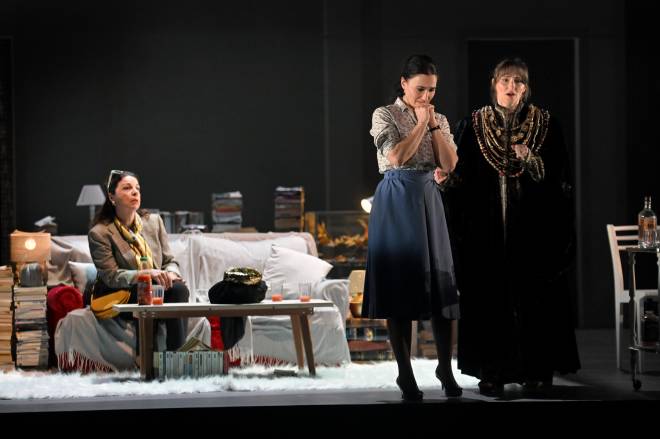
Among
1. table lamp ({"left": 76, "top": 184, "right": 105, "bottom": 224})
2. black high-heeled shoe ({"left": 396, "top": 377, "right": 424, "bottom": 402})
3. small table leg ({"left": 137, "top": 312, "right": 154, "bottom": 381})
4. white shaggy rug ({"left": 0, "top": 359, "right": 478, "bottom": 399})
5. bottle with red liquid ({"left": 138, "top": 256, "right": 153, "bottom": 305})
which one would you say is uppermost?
table lamp ({"left": 76, "top": 184, "right": 105, "bottom": 224})

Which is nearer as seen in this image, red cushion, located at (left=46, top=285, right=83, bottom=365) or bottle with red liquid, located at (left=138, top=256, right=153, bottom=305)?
bottle with red liquid, located at (left=138, top=256, right=153, bottom=305)

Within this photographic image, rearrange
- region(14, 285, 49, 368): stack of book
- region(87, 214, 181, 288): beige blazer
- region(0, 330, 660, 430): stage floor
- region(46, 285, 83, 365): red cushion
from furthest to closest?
1. region(46, 285, 83, 365): red cushion
2. region(14, 285, 49, 368): stack of book
3. region(87, 214, 181, 288): beige blazer
4. region(0, 330, 660, 430): stage floor

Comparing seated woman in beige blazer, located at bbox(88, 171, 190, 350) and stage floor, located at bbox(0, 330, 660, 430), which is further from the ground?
seated woman in beige blazer, located at bbox(88, 171, 190, 350)

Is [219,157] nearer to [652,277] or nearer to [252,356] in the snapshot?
[252,356]

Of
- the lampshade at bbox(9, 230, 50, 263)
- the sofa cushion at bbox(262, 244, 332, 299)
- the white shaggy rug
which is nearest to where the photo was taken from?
the white shaggy rug

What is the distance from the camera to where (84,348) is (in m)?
6.53

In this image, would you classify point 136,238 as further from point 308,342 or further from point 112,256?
point 308,342

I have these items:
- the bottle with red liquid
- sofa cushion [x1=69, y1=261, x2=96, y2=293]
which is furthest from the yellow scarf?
sofa cushion [x1=69, y1=261, x2=96, y2=293]

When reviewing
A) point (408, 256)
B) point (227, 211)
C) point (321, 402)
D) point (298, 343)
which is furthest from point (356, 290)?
point (408, 256)

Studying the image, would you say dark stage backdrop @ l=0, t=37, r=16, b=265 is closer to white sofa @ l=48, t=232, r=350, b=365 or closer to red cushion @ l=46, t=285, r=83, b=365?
white sofa @ l=48, t=232, r=350, b=365

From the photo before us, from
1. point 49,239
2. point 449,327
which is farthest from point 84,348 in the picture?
point 449,327

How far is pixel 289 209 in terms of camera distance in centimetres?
859

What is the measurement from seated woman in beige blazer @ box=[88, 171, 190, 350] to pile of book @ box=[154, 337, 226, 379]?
180 mm

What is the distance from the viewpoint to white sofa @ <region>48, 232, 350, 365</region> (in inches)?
269
